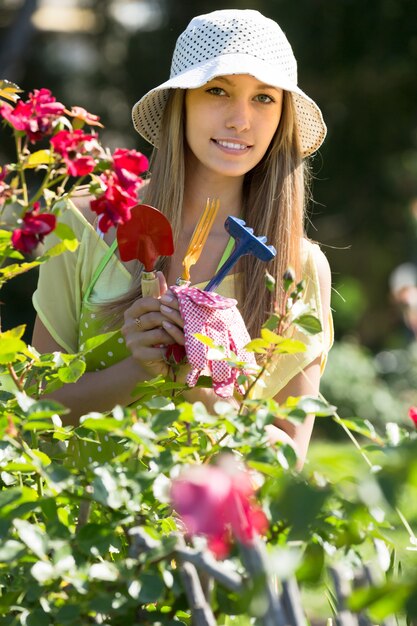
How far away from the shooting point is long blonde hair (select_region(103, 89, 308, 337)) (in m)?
1.90

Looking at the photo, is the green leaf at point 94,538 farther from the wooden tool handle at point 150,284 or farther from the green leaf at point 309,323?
the wooden tool handle at point 150,284

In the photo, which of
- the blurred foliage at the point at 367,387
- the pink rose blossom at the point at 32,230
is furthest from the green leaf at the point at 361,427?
the blurred foliage at the point at 367,387

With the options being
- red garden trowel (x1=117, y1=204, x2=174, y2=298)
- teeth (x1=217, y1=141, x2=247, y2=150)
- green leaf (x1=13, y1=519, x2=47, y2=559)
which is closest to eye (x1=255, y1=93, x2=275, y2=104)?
teeth (x1=217, y1=141, x2=247, y2=150)

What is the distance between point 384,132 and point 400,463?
31.8 ft

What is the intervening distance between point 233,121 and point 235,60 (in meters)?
0.11

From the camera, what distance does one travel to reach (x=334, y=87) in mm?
9523

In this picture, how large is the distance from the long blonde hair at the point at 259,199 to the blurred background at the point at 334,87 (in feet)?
17.5

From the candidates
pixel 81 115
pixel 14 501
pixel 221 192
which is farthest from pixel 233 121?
pixel 14 501


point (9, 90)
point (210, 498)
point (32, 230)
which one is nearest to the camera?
point (210, 498)

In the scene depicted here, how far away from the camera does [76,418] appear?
191 cm

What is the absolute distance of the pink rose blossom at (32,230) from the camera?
4.03ft

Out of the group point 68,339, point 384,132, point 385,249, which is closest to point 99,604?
point 68,339

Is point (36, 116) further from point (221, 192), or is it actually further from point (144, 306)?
point (221, 192)

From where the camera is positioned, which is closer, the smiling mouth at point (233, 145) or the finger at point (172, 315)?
the finger at point (172, 315)
